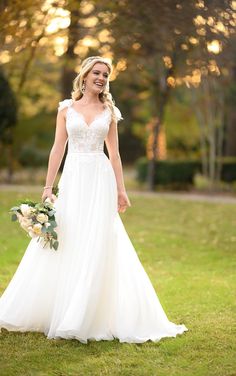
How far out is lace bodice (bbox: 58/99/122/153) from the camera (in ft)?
17.3

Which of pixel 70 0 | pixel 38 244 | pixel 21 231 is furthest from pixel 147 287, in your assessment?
pixel 21 231

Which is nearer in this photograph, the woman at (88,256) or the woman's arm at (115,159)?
the woman at (88,256)

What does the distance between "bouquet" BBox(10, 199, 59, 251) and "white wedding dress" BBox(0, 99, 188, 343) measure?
126mm

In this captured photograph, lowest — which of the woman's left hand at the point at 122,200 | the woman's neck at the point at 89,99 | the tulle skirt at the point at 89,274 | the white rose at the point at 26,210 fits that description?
the tulle skirt at the point at 89,274

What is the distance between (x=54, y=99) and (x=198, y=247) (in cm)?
1670

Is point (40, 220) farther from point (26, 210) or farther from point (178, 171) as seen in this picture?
point (178, 171)

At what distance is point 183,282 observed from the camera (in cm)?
768

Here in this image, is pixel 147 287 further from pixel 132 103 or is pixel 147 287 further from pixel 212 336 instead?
pixel 132 103

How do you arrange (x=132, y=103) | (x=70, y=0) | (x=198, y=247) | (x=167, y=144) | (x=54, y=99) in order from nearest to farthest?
(x=70, y=0), (x=198, y=247), (x=54, y=99), (x=167, y=144), (x=132, y=103)

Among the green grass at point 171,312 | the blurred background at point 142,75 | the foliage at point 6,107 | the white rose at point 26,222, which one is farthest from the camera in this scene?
the foliage at point 6,107

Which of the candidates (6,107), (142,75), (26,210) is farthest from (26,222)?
(142,75)

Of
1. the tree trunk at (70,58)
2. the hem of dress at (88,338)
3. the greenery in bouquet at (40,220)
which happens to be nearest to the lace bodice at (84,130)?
the greenery in bouquet at (40,220)

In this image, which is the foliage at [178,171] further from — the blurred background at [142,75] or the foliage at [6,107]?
the foliage at [6,107]

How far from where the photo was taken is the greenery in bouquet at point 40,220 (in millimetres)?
5145
